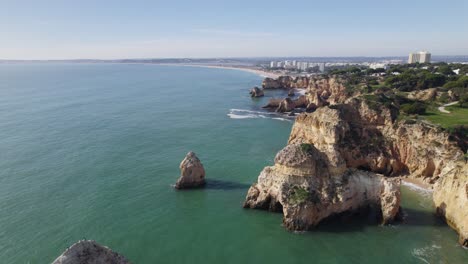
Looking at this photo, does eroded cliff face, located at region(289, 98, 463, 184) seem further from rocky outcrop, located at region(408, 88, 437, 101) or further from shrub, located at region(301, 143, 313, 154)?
rocky outcrop, located at region(408, 88, 437, 101)

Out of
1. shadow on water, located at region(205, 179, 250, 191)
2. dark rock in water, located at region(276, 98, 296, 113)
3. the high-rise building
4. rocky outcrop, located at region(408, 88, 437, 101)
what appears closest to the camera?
shadow on water, located at region(205, 179, 250, 191)

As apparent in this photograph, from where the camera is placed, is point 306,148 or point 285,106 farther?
point 285,106

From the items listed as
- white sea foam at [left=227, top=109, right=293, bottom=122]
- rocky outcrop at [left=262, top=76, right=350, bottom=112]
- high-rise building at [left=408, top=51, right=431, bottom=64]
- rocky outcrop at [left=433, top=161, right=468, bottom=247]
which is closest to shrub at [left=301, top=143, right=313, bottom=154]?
rocky outcrop at [left=433, top=161, right=468, bottom=247]

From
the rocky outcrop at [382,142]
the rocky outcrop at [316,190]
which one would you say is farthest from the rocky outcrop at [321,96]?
the rocky outcrop at [316,190]

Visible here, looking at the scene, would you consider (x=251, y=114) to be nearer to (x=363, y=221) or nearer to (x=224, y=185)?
(x=224, y=185)

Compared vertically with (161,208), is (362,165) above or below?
above

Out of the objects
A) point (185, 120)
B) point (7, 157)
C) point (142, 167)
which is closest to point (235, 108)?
point (185, 120)

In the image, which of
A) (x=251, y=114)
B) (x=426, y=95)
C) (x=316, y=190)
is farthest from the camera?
(x=251, y=114)

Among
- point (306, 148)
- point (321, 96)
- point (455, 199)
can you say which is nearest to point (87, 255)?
point (306, 148)
